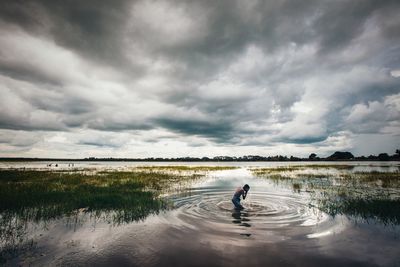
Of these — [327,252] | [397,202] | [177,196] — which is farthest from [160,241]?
[397,202]

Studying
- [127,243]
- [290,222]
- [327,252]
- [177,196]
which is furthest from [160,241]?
[177,196]

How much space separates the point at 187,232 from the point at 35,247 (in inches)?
234

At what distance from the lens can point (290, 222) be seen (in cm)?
1183

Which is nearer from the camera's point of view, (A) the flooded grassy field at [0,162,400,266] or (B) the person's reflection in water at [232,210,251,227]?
(A) the flooded grassy field at [0,162,400,266]

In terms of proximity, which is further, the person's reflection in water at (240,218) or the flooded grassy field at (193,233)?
the person's reflection in water at (240,218)

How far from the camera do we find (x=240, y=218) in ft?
41.8

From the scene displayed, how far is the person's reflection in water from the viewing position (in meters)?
11.7

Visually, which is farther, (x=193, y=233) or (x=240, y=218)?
(x=240, y=218)

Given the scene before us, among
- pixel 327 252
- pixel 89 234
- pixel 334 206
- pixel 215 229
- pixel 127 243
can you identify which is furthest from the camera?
pixel 334 206

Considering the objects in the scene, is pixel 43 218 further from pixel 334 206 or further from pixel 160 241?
pixel 334 206

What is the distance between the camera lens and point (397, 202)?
14844 mm

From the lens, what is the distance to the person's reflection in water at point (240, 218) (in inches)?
461

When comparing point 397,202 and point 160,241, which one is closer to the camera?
point 160,241

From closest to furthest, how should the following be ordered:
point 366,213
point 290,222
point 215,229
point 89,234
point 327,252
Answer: point 327,252 → point 89,234 → point 215,229 → point 290,222 → point 366,213
